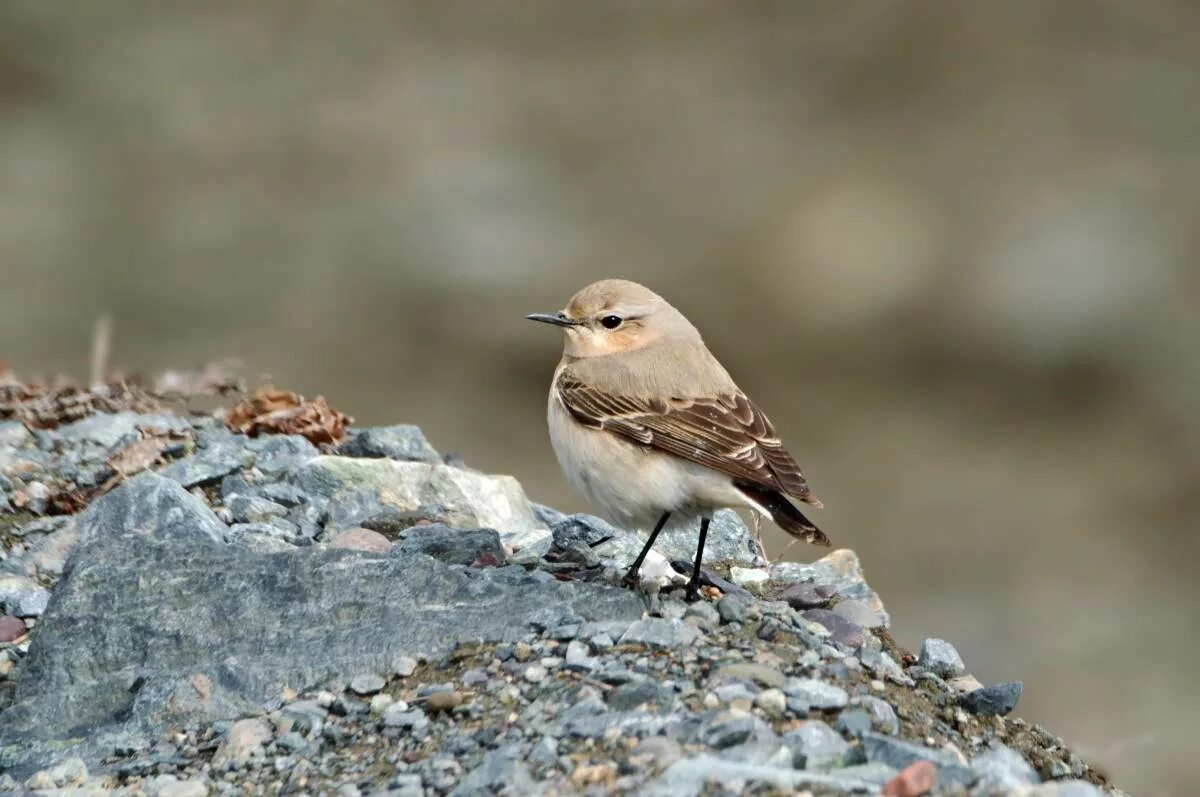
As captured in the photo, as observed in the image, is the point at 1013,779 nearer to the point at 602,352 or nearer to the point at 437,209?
the point at 602,352

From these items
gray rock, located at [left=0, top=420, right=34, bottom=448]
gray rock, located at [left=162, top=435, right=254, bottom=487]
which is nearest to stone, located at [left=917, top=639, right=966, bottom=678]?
gray rock, located at [left=162, top=435, right=254, bottom=487]

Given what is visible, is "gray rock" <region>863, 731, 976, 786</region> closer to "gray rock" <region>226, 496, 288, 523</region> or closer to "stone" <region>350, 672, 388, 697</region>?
"stone" <region>350, 672, 388, 697</region>

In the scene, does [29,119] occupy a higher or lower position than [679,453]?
higher

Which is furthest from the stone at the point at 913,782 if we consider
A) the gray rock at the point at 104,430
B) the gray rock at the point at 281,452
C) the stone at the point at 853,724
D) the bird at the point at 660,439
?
the gray rock at the point at 104,430

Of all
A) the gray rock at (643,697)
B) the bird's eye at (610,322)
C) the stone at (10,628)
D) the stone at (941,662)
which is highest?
the bird's eye at (610,322)

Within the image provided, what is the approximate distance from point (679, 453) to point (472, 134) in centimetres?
1521

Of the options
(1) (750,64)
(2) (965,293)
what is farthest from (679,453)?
(1) (750,64)

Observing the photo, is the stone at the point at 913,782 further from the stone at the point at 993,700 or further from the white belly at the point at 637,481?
the white belly at the point at 637,481

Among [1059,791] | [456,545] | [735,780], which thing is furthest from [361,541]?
[1059,791]

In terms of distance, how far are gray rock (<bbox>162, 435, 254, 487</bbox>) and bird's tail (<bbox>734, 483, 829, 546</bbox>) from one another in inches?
106

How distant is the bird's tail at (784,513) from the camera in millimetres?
6246

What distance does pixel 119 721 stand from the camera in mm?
5965

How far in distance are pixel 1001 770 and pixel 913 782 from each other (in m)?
0.45

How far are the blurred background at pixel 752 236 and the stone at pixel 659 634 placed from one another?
26.5ft
